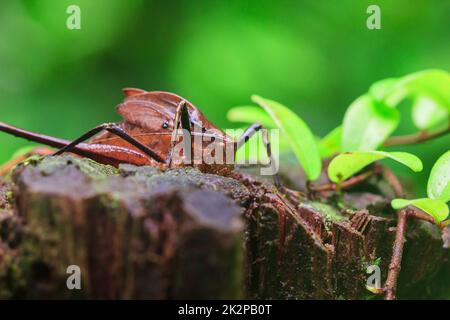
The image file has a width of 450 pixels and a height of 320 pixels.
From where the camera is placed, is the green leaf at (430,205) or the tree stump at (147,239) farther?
the green leaf at (430,205)

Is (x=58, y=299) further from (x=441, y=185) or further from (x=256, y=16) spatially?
(x=256, y=16)

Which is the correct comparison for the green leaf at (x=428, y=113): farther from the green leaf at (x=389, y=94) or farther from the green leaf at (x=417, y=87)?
the green leaf at (x=389, y=94)

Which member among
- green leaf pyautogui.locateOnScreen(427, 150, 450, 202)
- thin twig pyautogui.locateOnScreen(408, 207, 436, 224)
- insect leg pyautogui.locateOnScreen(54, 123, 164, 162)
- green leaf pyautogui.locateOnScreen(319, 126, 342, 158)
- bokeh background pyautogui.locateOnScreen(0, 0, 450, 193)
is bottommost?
thin twig pyautogui.locateOnScreen(408, 207, 436, 224)

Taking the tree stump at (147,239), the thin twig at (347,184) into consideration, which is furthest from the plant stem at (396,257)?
the thin twig at (347,184)

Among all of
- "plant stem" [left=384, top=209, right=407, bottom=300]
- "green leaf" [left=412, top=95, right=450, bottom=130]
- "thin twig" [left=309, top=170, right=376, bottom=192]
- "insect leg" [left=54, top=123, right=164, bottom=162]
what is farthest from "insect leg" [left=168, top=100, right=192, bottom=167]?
"green leaf" [left=412, top=95, right=450, bottom=130]

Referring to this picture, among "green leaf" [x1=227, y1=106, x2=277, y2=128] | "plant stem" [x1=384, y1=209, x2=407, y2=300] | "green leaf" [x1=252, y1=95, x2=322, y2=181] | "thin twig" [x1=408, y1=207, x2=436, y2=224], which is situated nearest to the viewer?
"plant stem" [x1=384, y1=209, x2=407, y2=300]

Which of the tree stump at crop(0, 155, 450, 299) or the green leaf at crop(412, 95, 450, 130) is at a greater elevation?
the green leaf at crop(412, 95, 450, 130)

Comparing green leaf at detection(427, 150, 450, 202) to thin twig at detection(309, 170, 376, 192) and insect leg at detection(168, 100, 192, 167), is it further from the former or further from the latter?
insect leg at detection(168, 100, 192, 167)
